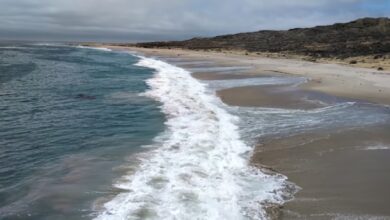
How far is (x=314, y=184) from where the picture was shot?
8.72m

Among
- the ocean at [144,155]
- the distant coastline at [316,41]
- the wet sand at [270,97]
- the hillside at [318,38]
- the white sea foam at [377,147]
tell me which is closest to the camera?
the ocean at [144,155]

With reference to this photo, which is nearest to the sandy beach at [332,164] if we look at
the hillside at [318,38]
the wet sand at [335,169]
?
the wet sand at [335,169]

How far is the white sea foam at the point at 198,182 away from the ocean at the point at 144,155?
0.06 ft

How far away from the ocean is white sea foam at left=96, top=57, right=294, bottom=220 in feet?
0.06

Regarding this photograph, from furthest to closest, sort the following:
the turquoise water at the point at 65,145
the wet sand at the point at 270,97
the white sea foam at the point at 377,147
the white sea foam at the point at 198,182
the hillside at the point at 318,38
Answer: the hillside at the point at 318,38
the wet sand at the point at 270,97
the white sea foam at the point at 377,147
the turquoise water at the point at 65,145
the white sea foam at the point at 198,182

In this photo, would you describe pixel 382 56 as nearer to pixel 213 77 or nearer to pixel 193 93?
pixel 213 77

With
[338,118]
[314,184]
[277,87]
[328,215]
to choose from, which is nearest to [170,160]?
[314,184]

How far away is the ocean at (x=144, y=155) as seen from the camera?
7824mm

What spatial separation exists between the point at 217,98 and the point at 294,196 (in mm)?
13333

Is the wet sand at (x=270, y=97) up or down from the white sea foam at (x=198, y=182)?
up

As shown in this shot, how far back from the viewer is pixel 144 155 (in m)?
11.0

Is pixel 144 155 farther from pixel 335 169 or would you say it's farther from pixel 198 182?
pixel 335 169

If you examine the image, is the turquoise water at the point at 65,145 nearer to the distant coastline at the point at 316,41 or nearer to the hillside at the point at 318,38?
the distant coastline at the point at 316,41

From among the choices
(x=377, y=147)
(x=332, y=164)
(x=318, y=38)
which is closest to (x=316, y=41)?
(x=318, y=38)
